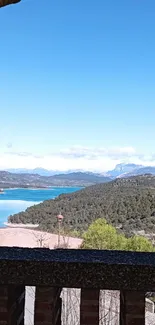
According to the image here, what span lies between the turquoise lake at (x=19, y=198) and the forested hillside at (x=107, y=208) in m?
3.01

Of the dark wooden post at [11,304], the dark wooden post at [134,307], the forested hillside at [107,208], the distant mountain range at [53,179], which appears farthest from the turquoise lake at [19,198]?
the dark wooden post at [134,307]

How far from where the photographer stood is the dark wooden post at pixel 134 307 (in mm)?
788

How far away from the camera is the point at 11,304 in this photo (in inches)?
32.6

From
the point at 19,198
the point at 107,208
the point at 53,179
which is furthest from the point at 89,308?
the point at 53,179

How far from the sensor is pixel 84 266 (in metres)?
0.76

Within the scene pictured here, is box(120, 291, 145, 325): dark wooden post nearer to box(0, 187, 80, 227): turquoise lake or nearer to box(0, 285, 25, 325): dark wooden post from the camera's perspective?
box(0, 285, 25, 325): dark wooden post

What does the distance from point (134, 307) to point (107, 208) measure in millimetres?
28169

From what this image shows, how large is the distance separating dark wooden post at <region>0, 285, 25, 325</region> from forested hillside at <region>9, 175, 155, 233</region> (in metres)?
22.0

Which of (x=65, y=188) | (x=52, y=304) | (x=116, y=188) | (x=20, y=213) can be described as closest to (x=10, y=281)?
(x=52, y=304)

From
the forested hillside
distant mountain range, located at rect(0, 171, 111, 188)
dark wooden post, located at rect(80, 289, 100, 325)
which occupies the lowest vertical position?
the forested hillside

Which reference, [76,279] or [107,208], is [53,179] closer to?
[107,208]

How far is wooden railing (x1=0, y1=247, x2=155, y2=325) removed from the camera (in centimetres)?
75

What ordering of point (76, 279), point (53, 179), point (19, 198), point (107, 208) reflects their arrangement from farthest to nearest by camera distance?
point (53, 179), point (19, 198), point (107, 208), point (76, 279)

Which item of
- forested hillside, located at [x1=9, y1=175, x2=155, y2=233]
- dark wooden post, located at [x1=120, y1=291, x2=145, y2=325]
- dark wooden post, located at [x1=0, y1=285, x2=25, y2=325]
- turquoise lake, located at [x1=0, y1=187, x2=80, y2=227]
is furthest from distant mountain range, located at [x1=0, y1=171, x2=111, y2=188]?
dark wooden post, located at [x1=120, y1=291, x2=145, y2=325]
